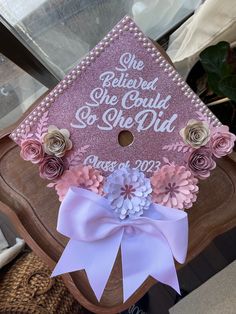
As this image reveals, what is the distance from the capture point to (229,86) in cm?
100

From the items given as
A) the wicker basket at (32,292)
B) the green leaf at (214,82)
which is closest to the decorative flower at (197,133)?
the green leaf at (214,82)

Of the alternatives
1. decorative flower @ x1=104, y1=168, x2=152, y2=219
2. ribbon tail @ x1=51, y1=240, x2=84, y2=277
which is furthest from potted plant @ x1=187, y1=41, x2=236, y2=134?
ribbon tail @ x1=51, y1=240, x2=84, y2=277

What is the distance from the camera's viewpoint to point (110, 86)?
0.73 metres

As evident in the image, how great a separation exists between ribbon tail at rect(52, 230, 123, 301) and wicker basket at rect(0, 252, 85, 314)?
0.52 m

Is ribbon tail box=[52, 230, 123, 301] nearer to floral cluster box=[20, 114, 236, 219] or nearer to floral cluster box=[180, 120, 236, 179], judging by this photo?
floral cluster box=[20, 114, 236, 219]

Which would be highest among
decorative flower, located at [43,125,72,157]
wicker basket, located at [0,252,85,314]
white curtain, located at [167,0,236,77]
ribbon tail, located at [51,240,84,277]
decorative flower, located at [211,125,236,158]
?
decorative flower, located at [43,125,72,157]

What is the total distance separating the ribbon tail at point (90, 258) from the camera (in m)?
0.75

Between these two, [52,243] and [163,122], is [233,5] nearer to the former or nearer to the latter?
[163,122]

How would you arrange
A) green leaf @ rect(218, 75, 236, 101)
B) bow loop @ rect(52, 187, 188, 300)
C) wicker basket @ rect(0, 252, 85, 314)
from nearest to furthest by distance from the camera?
bow loop @ rect(52, 187, 188, 300) < green leaf @ rect(218, 75, 236, 101) < wicker basket @ rect(0, 252, 85, 314)

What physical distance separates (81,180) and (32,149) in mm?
106

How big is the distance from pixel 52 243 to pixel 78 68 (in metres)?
0.38

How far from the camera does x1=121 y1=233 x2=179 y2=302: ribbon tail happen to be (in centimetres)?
73

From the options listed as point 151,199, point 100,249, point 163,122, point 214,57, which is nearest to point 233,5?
point 214,57

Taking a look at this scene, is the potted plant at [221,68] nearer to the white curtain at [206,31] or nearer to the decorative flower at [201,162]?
the white curtain at [206,31]
